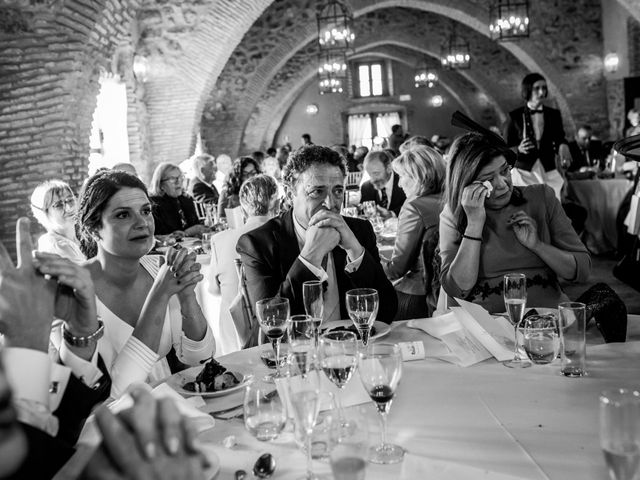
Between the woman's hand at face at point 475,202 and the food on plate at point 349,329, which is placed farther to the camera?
the woman's hand at face at point 475,202

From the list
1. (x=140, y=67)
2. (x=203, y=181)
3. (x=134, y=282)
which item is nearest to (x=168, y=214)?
(x=203, y=181)

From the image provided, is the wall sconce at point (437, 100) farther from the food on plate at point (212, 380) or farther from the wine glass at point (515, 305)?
the food on plate at point (212, 380)

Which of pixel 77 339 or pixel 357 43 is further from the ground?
pixel 357 43

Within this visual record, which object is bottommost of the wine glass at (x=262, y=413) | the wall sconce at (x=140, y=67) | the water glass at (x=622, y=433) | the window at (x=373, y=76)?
the wine glass at (x=262, y=413)

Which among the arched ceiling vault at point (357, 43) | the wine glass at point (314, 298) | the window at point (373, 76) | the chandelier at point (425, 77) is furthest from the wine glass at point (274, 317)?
the window at point (373, 76)

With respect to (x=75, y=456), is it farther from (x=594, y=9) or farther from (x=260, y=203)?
(x=594, y=9)

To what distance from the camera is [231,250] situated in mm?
3404

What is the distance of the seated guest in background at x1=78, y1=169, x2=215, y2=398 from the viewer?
6.42 ft

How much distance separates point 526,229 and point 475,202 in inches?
9.6

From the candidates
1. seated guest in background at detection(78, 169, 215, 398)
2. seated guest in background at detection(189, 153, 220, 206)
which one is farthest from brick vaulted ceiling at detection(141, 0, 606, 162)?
seated guest in background at detection(78, 169, 215, 398)

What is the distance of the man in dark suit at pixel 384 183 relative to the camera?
Answer: 5861mm

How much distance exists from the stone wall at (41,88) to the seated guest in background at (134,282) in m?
4.08

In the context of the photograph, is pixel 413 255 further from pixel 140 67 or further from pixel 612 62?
pixel 612 62

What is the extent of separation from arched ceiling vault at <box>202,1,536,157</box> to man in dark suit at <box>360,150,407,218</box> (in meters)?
7.57
